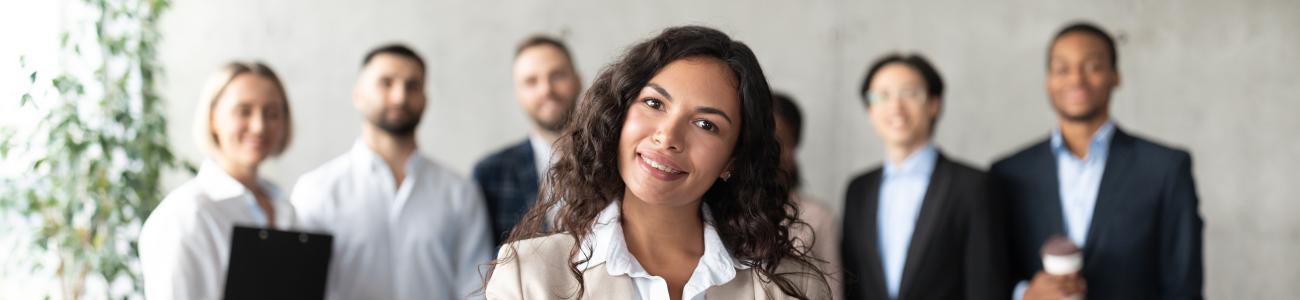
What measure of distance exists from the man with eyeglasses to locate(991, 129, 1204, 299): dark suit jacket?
11.7 inches

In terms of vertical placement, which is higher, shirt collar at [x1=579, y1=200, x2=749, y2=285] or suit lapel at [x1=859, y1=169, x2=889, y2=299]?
shirt collar at [x1=579, y1=200, x2=749, y2=285]

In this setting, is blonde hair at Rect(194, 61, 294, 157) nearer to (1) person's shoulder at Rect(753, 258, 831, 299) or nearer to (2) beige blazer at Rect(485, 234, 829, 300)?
(2) beige blazer at Rect(485, 234, 829, 300)

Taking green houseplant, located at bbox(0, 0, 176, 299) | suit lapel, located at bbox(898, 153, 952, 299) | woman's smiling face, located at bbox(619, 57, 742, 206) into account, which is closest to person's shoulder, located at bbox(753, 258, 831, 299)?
woman's smiling face, located at bbox(619, 57, 742, 206)

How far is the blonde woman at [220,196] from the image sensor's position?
3.07 m

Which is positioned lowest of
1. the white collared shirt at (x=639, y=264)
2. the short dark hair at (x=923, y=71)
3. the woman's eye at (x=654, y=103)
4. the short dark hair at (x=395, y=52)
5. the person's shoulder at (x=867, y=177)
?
the person's shoulder at (x=867, y=177)

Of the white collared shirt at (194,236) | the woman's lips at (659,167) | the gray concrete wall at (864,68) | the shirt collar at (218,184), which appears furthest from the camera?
the gray concrete wall at (864,68)

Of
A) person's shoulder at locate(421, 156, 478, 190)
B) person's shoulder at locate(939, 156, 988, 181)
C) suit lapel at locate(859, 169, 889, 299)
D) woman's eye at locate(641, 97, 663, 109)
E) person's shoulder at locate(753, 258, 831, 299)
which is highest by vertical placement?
woman's eye at locate(641, 97, 663, 109)

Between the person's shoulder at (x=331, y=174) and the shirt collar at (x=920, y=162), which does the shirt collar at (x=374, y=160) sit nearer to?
the person's shoulder at (x=331, y=174)

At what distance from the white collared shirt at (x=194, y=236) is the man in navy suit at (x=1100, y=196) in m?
2.58

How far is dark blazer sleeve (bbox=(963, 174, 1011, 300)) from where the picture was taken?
359 cm

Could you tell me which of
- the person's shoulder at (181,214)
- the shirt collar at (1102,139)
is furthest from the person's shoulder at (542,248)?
the shirt collar at (1102,139)

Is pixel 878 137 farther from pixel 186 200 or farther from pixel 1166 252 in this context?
pixel 186 200

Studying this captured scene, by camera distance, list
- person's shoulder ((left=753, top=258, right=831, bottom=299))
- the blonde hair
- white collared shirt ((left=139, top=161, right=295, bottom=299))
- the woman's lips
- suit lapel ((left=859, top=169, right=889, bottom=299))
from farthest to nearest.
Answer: suit lapel ((left=859, top=169, right=889, bottom=299)), the blonde hair, white collared shirt ((left=139, top=161, right=295, bottom=299)), person's shoulder ((left=753, top=258, right=831, bottom=299)), the woman's lips

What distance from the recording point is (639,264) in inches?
79.2
